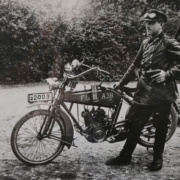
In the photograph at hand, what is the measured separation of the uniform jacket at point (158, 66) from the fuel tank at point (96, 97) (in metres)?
0.28

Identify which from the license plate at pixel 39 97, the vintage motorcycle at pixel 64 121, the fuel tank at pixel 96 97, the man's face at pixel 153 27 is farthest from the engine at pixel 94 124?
the man's face at pixel 153 27

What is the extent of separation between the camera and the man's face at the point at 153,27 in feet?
12.6

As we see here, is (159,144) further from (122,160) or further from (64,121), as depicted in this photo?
(64,121)

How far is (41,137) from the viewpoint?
3.92 metres

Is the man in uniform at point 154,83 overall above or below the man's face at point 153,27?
below

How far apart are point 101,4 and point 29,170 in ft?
7.02

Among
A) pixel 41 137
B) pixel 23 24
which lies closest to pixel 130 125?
pixel 41 137

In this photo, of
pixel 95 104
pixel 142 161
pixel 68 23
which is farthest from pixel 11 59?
pixel 142 161

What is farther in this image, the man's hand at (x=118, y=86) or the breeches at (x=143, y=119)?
the man's hand at (x=118, y=86)

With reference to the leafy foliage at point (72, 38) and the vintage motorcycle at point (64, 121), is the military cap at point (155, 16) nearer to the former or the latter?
the leafy foliage at point (72, 38)

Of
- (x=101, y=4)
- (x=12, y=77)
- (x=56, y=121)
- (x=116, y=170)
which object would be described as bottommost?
(x=116, y=170)

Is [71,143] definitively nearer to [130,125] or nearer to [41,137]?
[41,137]

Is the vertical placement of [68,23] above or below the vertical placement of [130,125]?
above

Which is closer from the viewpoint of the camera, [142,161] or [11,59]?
[11,59]
